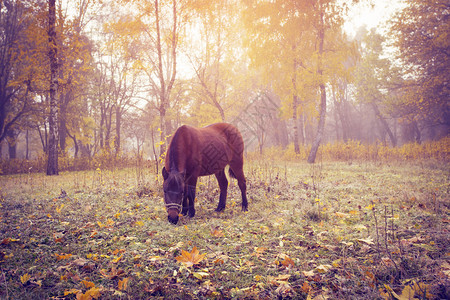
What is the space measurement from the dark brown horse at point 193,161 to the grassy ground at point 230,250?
38cm

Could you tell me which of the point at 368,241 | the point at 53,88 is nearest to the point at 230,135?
the point at 368,241

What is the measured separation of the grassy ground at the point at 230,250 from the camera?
2166mm

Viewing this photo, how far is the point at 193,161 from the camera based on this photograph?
4.36 metres

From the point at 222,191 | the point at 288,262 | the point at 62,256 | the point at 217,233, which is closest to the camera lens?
the point at 288,262

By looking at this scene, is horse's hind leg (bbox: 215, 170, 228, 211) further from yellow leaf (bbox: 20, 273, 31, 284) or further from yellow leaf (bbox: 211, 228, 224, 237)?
yellow leaf (bbox: 20, 273, 31, 284)

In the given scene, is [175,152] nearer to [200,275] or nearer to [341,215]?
[200,275]

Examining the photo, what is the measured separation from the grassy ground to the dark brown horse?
0.38 m

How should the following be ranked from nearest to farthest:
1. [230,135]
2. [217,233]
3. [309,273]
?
[309,273]
[217,233]
[230,135]

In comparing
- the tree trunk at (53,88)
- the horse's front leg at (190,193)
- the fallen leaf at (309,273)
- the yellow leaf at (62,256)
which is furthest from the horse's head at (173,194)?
the tree trunk at (53,88)

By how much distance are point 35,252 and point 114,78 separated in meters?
23.0

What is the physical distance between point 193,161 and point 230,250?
183 cm

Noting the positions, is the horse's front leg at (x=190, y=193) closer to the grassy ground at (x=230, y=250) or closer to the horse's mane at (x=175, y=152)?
the grassy ground at (x=230, y=250)

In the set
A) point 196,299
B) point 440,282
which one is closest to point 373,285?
point 440,282

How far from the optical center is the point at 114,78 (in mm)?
22641
